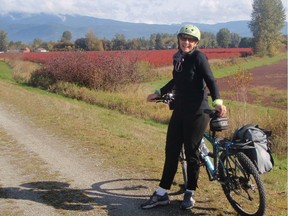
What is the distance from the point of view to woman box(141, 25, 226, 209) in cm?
421

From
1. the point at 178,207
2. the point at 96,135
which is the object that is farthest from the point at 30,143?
the point at 178,207

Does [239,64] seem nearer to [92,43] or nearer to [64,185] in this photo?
[92,43]

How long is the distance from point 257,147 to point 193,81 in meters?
0.97

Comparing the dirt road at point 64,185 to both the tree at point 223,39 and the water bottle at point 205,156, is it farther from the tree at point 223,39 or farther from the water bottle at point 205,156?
the tree at point 223,39

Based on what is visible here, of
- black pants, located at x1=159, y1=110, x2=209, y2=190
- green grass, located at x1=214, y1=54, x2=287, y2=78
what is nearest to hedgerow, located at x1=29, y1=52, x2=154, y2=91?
green grass, located at x1=214, y1=54, x2=287, y2=78

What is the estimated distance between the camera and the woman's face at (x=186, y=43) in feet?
14.0

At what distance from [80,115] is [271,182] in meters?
6.71

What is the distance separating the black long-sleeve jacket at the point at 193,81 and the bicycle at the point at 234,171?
0.20 meters

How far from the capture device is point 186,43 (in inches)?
168

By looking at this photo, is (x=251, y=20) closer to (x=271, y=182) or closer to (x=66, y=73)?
(x=66, y=73)

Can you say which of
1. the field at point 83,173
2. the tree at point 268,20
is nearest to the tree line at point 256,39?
the tree at point 268,20

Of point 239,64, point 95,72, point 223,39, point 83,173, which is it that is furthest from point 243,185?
point 223,39

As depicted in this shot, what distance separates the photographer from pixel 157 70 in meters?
35.3

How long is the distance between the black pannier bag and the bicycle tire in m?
0.06
